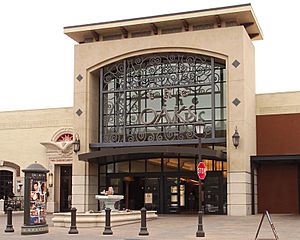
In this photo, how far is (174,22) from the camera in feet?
112

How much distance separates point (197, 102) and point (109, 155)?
5.97m

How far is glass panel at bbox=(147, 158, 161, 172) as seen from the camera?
3612 cm

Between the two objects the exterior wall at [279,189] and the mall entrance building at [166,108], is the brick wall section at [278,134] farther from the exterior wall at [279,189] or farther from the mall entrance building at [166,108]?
the mall entrance building at [166,108]

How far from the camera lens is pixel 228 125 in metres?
32.2

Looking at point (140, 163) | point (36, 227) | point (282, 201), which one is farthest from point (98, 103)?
point (36, 227)

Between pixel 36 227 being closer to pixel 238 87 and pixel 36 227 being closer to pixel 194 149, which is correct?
pixel 194 149

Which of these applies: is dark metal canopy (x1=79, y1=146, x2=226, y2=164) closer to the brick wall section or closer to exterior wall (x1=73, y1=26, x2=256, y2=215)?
exterior wall (x1=73, y1=26, x2=256, y2=215)

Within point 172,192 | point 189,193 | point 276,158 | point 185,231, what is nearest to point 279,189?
point 276,158

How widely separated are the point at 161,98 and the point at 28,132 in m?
11.8

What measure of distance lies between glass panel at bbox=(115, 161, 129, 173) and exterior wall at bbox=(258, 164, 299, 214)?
8324mm

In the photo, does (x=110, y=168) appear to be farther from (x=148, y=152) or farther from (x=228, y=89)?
(x=228, y=89)

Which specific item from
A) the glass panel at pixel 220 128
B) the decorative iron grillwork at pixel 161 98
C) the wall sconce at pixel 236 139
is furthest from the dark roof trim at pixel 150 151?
the decorative iron grillwork at pixel 161 98

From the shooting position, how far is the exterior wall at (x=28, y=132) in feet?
132

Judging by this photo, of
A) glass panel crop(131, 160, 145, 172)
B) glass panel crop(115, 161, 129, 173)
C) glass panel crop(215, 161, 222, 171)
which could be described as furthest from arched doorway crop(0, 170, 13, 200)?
glass panel crop(215, 161, 222, 171)
